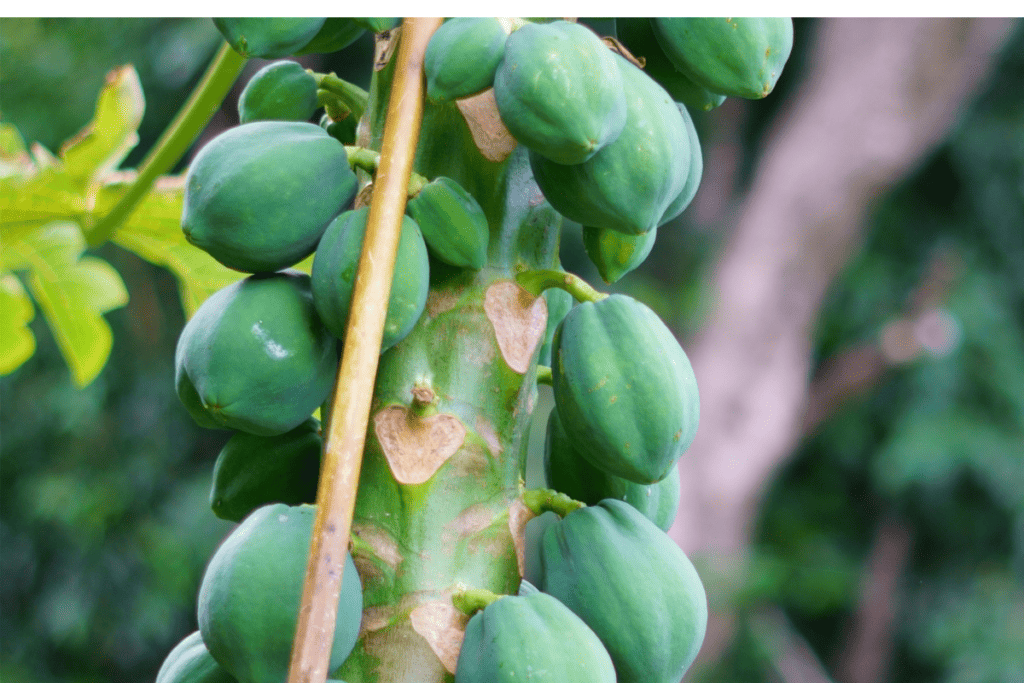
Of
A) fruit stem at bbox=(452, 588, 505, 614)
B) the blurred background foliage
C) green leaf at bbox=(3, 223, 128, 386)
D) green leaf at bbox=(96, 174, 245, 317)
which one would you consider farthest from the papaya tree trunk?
the blurred background foliage

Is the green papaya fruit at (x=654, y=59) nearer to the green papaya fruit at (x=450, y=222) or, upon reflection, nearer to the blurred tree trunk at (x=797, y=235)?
the green papaya fruit at (x=450, y=222)

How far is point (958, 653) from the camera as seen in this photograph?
11.7 ft

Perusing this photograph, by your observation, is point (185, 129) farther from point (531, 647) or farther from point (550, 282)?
point (531, 647)

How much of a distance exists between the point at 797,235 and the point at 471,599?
3.46 m

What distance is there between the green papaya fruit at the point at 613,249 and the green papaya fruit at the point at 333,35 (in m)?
0.17

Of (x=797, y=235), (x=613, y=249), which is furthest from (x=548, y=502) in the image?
(x=797, y=235)

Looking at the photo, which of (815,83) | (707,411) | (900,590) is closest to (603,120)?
(707,411)

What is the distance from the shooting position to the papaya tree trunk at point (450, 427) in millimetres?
432

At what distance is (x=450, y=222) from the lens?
0.43 m

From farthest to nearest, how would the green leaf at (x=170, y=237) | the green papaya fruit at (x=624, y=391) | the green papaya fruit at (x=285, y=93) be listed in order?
1. the green leaf at (x=170, y=237)
2. the green papaya fruit at (x=285, y=93)
3. the green papaya fruit at (x=624, y=391)

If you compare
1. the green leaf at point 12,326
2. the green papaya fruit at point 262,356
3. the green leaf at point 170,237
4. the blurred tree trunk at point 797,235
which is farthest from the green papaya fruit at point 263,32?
the blurred tree trunk at point 797,235

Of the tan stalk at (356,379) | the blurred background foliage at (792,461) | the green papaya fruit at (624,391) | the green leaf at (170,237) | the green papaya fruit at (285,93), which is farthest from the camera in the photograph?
the blurred background foliage at (792,461)

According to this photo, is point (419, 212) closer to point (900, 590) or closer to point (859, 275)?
point (859, 275)

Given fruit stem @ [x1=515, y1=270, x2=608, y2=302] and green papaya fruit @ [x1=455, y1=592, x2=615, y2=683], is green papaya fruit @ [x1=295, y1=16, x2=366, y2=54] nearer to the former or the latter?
fruit stem @ [x1=515, y1=270, x2=608, y2=302]
